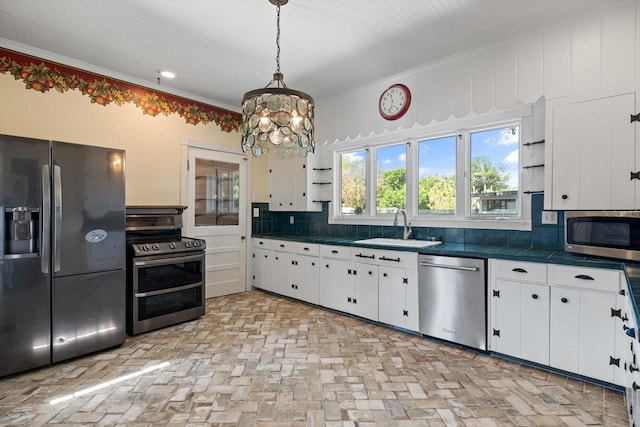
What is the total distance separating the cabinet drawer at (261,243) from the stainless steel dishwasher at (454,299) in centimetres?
231

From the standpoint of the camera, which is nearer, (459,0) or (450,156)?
(459,0)

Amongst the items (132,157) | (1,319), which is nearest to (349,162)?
(132,157)

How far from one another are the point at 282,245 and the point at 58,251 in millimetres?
2434

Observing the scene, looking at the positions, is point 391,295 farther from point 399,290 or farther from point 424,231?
point 424,231

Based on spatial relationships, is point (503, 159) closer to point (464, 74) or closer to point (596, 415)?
point (464, 74)

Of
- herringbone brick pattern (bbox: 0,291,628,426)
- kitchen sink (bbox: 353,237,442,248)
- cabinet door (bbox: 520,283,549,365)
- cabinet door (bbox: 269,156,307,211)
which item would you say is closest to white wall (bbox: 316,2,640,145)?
cabinet door (bbox: 269,156,307,211)

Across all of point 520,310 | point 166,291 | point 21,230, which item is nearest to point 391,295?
point 520,310

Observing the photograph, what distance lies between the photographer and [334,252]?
3787 mm

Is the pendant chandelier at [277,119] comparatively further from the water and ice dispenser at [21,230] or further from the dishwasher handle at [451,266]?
the water and ice dispenser at [21,230]

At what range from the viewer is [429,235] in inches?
144

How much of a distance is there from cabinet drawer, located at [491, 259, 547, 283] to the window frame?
620 millimetres

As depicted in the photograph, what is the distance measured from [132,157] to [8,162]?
1.44 m

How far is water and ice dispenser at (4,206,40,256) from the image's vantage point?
2.37 metres

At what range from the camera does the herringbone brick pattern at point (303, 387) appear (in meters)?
1.93
